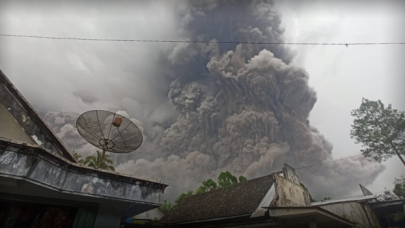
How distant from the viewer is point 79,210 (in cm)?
533

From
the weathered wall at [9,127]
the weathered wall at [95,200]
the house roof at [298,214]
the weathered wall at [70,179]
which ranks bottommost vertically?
the weathered wall at [95,200]

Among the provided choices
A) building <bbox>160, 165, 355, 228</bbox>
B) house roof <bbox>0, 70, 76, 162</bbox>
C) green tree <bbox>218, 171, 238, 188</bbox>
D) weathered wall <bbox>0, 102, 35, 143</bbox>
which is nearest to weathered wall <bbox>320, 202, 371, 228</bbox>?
building <bbox>160, 165, 355, 228</bbox>

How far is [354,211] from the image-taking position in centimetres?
1667

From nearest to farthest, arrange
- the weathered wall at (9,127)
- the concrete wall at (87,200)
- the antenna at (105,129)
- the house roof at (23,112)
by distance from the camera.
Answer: the concrete wall at (87,200)
the weathered wall at (9,127)
the house roof at (23,112)
the antenna at (105,129)

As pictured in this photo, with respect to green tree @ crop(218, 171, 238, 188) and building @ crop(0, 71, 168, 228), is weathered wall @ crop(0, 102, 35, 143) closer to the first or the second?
building @ crop(0, 71, 168, 228)

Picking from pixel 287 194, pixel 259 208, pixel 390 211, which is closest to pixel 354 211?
pixel 390 211

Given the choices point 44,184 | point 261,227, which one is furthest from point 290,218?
point 44,184

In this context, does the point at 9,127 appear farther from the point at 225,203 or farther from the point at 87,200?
the point at 225,203

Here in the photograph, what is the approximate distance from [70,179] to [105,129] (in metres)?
2.50

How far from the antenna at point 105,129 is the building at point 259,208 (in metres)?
7.08

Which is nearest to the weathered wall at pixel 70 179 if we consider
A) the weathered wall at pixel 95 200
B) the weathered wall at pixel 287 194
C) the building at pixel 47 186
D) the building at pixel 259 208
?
the building at pixel 47 186

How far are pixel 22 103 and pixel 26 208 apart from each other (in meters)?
2.69

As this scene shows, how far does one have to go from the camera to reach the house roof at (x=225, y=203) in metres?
12.2

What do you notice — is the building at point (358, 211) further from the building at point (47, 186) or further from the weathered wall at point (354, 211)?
the building at point (47, 186)
